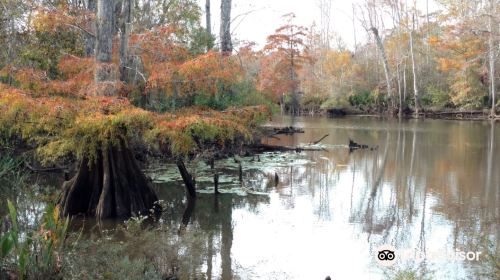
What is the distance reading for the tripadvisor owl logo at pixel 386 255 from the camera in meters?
6.57

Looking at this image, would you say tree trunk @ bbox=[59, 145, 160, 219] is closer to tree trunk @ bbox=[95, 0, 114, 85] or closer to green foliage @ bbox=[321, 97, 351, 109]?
tree trunk @ bbox=[95, 0, 114, 85]

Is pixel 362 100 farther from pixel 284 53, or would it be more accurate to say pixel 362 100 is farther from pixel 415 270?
pixel 415 270

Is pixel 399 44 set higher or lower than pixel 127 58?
higher

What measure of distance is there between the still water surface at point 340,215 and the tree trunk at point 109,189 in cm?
78

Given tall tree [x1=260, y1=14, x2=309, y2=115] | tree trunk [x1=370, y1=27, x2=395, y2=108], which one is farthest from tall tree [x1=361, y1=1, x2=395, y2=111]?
tall tree [x1=260, y1=14, x2=309, y2=115]

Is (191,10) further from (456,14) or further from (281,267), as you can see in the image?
(456,14)

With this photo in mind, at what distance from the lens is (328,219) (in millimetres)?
9031

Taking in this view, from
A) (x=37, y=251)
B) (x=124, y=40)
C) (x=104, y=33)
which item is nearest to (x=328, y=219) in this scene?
(x=124, y=40)

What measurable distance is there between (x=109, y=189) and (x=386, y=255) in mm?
A: 4604

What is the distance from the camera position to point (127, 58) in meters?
9.60

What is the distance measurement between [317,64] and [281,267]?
4800cm

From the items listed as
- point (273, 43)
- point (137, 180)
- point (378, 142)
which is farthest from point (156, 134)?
point (273, 43)

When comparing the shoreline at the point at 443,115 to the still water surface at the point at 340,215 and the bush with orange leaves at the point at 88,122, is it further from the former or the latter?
→ the bush with orange leaves at the point at 88,122

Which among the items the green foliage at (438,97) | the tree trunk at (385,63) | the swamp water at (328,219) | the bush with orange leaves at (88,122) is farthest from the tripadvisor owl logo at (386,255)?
the green foliage at (438,97)
